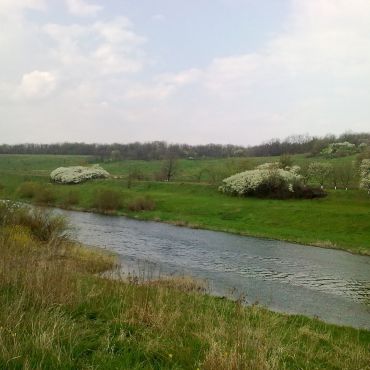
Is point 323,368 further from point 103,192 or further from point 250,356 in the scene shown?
point 103,192

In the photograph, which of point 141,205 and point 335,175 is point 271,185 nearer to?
point 335,175

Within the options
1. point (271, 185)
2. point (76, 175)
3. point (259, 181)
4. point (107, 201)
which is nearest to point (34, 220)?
point (107, 201)

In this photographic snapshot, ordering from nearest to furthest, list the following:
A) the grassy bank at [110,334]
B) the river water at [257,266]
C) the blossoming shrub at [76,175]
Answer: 1. the grassy bank at [110,334]
2. the river water at [257,266]
3. the blossoming shrub at [76,175]

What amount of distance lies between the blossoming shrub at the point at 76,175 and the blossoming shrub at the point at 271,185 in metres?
40.6

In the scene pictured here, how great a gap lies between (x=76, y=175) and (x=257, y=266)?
8045cm

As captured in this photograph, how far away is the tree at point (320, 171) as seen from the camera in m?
84.6

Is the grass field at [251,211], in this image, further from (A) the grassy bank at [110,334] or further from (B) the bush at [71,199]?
(A) the grassy bank at [110,334]

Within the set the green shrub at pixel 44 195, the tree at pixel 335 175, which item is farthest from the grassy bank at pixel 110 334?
the tree at pixel 335 175

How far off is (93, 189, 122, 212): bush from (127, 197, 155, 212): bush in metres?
Answer: 2.43

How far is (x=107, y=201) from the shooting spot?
73.3 metres

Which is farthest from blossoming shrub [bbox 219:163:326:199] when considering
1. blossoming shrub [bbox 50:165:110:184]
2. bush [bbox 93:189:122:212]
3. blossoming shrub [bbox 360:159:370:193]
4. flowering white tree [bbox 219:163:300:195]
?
blossoming shrub [bbox 50:165:110:184]

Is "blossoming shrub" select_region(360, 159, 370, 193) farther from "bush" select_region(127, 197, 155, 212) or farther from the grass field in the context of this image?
"bush" select_region(127, 197, 155, 212)

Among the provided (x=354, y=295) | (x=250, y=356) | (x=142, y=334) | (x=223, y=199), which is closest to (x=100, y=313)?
(x=142, y=334)

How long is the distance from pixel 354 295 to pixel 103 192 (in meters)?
54.2
